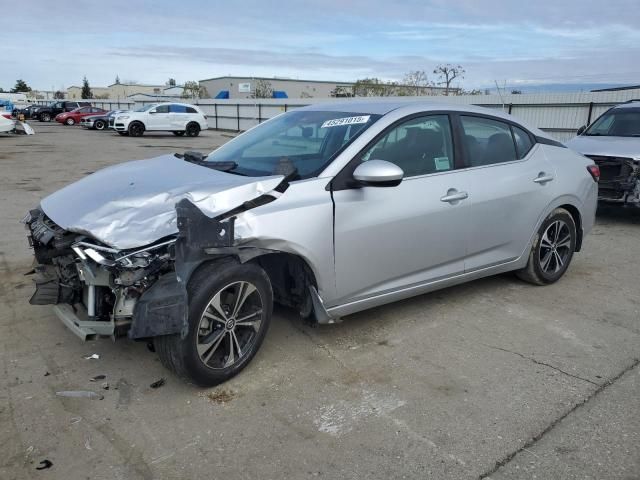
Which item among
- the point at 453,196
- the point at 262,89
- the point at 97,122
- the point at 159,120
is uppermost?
the point at 262,89

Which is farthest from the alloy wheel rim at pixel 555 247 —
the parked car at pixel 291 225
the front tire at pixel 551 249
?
the parked car at pixel 291 225

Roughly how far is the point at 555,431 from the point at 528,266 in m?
2.39

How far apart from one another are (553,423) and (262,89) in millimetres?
67128

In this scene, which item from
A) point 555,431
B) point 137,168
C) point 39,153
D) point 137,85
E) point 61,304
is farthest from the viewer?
point 137,85

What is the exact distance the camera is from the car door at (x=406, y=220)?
367cm

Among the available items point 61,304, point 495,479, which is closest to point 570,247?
point 495,479

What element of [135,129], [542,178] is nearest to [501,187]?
[542,178]

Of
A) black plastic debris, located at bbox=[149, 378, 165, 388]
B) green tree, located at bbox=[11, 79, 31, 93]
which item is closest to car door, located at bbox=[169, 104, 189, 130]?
black plastic debris, located at bbox=[149, 378, 165, 388]

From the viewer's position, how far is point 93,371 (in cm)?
352

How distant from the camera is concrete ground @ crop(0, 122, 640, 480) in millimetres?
2693

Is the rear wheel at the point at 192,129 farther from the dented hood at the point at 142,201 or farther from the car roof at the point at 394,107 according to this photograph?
the dented hood at the point at 142,201

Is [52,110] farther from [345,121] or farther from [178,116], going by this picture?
[345,121]

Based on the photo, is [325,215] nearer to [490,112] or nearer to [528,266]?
[490,112]

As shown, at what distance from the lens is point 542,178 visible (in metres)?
4.89
